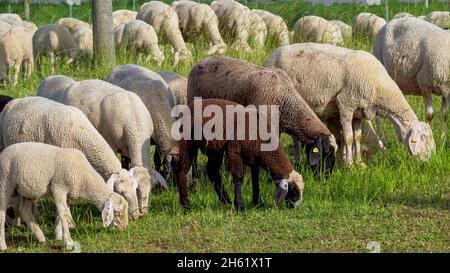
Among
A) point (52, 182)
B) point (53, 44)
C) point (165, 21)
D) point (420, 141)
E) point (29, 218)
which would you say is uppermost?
point (165, 21)

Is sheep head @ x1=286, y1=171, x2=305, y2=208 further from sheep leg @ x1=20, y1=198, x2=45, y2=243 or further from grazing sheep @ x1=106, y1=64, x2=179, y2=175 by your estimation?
sheep leg @ x1=20, y1=198, x2=45, y2=243

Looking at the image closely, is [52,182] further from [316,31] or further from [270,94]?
[316,31]

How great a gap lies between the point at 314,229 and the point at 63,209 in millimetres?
2054

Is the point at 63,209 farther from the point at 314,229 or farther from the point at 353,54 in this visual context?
the point at 353,54

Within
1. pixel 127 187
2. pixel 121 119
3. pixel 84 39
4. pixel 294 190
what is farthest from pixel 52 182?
pixel 84 39

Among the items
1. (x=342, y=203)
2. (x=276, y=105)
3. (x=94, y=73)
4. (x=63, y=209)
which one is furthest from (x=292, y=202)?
(x=94, y=73)

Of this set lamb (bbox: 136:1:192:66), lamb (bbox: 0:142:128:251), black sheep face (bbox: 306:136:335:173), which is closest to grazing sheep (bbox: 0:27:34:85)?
lamb (bbox: 136:1:192:66)

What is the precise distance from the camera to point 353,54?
10.4 m

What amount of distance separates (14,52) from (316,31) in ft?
17.8

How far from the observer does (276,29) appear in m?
17.7

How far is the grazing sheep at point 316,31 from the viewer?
16816 millimetres

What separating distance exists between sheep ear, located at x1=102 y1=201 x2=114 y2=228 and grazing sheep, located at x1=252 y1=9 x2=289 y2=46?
9185 mm

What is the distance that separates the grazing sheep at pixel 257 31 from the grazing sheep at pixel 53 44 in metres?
2.88

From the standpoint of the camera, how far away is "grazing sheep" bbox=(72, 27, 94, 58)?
53.1ft
